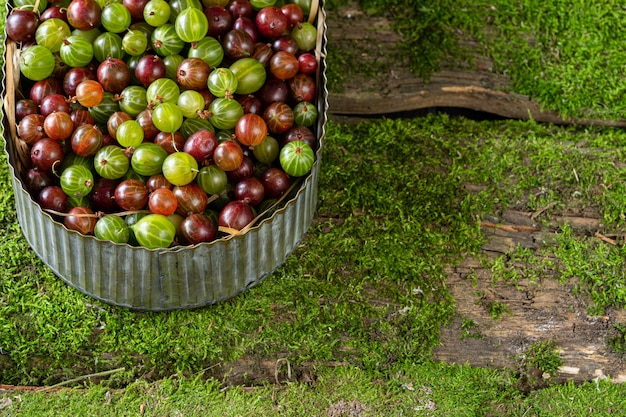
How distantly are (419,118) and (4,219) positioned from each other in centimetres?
162

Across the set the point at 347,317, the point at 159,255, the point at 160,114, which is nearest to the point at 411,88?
the point at 347,317

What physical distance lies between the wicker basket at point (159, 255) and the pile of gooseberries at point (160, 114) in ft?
0.13

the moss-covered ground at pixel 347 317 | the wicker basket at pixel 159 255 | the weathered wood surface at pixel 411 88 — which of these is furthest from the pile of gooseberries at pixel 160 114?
the weathered wood surface at pixel 411 88

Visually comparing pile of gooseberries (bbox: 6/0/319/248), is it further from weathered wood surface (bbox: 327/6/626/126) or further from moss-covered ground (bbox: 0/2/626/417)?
weathered wood surface (bbox: 327/6/626/126)

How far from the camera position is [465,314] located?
243 centimetres

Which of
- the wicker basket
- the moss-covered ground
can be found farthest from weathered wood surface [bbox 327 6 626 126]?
the wicker basket

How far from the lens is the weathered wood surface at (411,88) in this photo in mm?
2967

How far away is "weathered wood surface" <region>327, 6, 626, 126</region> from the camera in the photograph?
117 inches

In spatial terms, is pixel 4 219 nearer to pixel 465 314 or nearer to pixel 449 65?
pixel 465 314

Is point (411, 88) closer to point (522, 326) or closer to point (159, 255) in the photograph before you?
point (522, 326)

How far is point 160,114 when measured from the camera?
209cm

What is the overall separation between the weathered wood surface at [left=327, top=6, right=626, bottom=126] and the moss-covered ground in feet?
0.89

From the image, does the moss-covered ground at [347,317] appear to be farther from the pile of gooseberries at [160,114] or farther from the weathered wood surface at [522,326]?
the pile of gooseberries at [160,114]

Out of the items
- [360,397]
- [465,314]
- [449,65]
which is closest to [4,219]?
[360,397]
